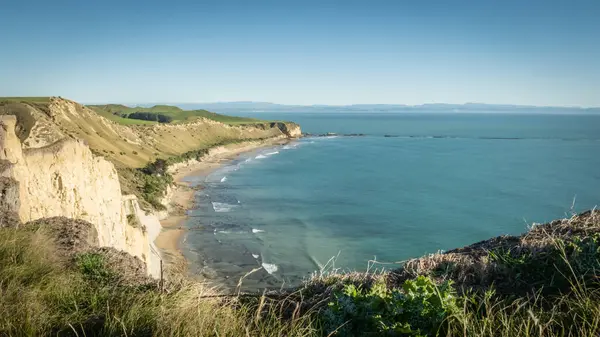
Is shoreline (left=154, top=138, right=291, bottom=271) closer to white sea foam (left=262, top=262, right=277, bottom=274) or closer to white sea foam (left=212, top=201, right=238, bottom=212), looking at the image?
white sea foam (left=212, top=201, right=238, bottom=212)

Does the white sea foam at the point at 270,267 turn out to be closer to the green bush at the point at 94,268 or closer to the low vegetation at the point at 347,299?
the low vegetation at the point at 347,299

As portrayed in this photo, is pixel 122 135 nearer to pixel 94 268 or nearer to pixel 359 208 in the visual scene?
pixel 359 208

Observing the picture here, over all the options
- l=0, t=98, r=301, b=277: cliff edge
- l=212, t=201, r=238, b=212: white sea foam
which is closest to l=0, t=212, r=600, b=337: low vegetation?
l=0, t=98, r=301, b=277: cliff edge

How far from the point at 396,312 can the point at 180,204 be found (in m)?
52.4

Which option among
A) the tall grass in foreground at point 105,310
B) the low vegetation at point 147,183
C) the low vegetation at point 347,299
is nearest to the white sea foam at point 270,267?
the low vegetation at point 147,183

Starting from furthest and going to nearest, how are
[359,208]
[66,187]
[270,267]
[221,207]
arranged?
[359,208] → [221,207] → [270,267] → [66,187]

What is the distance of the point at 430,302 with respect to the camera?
4031mm

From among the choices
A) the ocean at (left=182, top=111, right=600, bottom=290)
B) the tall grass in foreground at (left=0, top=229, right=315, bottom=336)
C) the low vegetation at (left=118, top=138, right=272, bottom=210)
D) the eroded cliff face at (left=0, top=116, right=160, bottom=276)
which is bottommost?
the ocean at (left=182, top=111, right=600, bottom=290)

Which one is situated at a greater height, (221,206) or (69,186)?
(69,186)

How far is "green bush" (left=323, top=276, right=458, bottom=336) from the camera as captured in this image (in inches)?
152

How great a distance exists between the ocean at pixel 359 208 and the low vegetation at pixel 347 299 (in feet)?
16.1

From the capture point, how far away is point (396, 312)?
3.97m

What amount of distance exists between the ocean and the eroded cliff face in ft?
21.9

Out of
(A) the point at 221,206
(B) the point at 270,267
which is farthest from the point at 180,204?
(B) the point at 270,267
